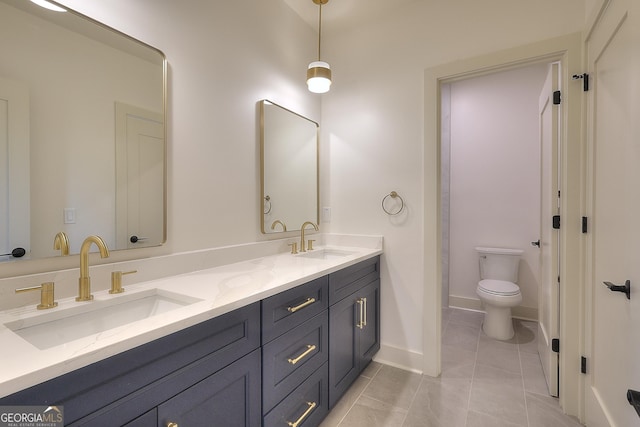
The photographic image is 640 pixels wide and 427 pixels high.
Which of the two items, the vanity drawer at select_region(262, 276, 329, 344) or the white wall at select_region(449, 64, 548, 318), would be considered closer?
the vanity drawer at select_region(262, 276, 329, 344)

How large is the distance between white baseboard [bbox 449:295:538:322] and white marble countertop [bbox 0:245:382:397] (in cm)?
231

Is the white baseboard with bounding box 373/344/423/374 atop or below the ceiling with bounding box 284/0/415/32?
below

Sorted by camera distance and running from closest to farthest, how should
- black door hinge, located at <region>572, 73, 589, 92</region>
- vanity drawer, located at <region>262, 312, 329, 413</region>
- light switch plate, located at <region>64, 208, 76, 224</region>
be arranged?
light switch plate, located at <region>64, 208, 76, 224</region> < vanity drawer, located at <region>262, 312, 329, 413</region> < black door hinge, located at <region>572, 73, 589, 92</region>

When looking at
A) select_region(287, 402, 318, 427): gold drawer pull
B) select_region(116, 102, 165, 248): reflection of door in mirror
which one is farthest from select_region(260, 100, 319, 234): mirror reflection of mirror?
select_region(287, 402, 318, 427): gold drawer pull

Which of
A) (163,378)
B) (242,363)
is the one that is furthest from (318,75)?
(163,378)

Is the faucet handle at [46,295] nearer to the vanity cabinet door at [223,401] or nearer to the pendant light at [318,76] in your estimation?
the vanity cabinet door at [223,401]

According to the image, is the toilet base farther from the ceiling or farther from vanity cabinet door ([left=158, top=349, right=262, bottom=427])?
the ceiling

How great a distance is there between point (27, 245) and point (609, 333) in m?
2.37

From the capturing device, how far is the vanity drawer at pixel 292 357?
122 centimetres

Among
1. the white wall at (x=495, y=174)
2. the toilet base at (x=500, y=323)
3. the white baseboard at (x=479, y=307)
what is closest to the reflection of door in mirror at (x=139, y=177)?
the toilet base at (x=500, y=323)

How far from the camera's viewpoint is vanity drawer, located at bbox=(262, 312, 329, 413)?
1.22 meters

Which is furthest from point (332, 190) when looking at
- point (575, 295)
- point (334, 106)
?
point (575, 295)

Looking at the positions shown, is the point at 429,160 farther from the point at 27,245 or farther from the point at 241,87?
the point at 27,245

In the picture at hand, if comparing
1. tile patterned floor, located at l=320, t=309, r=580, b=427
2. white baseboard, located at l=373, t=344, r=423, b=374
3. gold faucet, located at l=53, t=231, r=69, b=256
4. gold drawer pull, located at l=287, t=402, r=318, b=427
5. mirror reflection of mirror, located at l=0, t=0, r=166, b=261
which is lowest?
tile patterned floor, located at l=320, t=309, r=580, b=427
